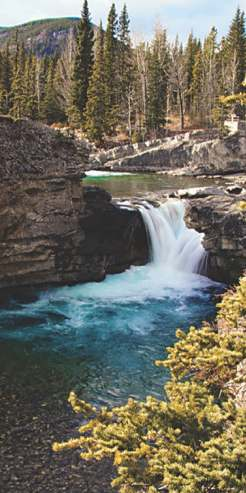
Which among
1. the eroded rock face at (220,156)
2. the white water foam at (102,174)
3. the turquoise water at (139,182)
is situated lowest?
the turquoise water at (139,182)

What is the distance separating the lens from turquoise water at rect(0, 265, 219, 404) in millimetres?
14289

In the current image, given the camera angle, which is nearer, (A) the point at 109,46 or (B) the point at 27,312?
(B) the point at 27,312

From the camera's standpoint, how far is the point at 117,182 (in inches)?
1751

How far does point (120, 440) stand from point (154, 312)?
525 inches

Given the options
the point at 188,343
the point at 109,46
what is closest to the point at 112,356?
the point at 188,343

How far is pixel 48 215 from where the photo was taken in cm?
2131

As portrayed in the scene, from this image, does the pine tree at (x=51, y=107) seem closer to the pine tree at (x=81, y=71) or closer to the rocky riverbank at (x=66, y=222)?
the pine tree at (x=81, y=71)

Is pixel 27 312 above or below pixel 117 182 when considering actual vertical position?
below

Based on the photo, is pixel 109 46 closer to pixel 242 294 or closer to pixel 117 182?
pixel 117 182

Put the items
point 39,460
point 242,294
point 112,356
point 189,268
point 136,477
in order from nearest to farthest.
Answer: point 136,477, point 242,294, point 39,460, point 112,356, point 189,268

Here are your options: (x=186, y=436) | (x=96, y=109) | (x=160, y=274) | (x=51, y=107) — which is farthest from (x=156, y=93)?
(x=186, y=436)

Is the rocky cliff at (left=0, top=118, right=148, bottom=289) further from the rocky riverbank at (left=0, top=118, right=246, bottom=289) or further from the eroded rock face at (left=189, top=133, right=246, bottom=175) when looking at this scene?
the eroded rock face at (left=189, top=133, right=246, bottom=175)

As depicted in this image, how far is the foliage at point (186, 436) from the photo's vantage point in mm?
5848

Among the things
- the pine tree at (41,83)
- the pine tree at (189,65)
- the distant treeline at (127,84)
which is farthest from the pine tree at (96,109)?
the pine tree at (189,65)
